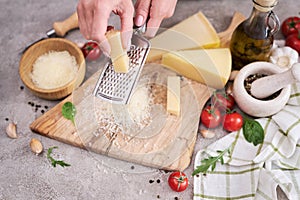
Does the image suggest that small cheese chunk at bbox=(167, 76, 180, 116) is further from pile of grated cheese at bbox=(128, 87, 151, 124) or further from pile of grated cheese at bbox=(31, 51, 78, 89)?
pile of grated cheese at bbox=(31, 51, 78, 89)

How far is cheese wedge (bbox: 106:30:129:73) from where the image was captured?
1559mm

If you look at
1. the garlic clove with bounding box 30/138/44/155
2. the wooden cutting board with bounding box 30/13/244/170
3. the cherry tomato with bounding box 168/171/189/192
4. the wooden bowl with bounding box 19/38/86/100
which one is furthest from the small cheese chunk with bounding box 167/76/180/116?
the garlic clove with bounding box 30/138/44/155

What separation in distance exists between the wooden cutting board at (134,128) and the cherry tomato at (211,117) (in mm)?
27

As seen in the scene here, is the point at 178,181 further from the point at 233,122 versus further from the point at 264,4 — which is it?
the point at 264,4

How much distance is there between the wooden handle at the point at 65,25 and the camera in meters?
1.99

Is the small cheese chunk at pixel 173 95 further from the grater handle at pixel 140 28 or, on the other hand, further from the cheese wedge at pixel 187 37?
the grater handle at pixel 140 28

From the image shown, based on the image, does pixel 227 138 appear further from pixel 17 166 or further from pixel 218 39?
pixel 17 166

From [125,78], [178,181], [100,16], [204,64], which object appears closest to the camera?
[100,16]

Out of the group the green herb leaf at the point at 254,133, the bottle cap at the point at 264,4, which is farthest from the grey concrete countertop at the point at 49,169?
the bottle cap at the point at 264,4

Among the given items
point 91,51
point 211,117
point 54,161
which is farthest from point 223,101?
point 54,161

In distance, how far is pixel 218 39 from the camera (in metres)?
1.88

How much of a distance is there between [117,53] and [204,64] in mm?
374

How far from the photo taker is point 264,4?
1.65 metres

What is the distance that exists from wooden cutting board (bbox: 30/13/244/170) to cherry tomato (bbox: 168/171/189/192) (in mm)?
41
